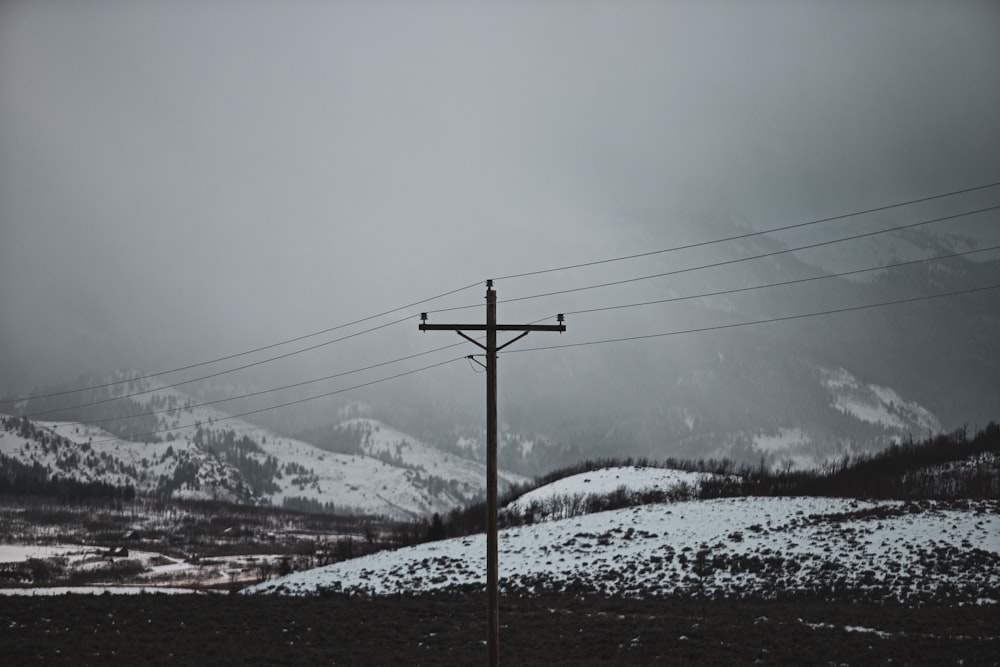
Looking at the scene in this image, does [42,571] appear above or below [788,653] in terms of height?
below

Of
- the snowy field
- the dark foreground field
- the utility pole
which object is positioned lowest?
the dark foreground field

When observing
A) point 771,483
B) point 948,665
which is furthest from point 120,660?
point 771,483

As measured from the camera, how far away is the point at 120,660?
107 feet

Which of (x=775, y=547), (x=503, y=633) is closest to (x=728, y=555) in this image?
(x=775, y=547)

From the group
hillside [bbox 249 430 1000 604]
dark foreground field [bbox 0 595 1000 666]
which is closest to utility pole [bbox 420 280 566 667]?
dark foreground field [bbox 0 595 1000 666]

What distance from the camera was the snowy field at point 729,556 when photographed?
46.5 m

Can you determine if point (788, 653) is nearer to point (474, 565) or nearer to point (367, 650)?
point (367, 650)

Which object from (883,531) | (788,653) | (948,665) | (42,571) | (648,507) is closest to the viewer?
(948,665)

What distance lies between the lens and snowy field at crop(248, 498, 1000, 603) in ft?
152

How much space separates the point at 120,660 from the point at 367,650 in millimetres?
10720

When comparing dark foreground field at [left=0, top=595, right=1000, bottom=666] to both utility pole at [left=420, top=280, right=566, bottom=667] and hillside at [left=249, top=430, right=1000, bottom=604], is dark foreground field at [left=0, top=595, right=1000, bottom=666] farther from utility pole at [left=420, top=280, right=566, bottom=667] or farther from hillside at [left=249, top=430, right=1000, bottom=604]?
utility pole at [left=420, top=280, right=566, bottom=667]

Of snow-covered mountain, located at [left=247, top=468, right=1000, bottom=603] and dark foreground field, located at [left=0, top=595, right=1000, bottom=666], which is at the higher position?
snow-covered mountain, located at [left=247, top=468, right=1000, bottom=603]

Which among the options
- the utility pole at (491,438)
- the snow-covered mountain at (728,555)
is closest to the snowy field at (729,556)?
the snow-covered mountain at (728,555)

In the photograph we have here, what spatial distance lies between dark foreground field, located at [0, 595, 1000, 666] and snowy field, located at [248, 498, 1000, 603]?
471 centimetres
